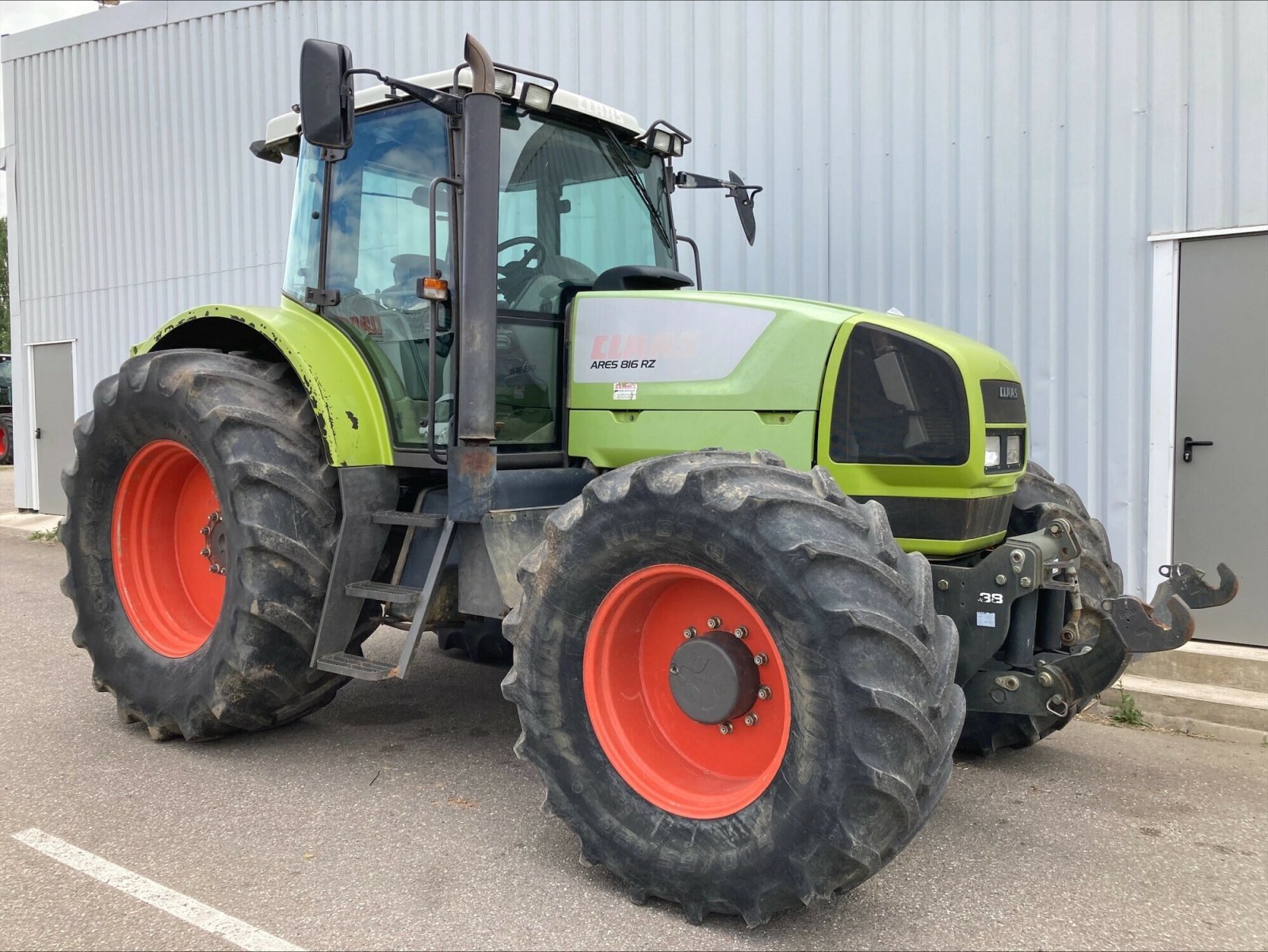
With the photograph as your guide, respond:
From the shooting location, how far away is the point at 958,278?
638 centimetres

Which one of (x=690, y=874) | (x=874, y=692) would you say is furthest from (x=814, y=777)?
(x=690, y=874)

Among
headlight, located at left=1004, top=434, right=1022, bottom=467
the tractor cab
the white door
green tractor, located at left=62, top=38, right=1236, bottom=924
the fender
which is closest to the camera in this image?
green tractor, located at left=62, top=38, right=1236, bottom=924

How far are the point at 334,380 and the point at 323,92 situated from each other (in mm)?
1060

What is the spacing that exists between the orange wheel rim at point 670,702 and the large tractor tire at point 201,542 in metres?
1.37

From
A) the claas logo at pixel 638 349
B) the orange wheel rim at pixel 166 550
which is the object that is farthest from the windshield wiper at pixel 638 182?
the orange wheel rim at pixel 166 550

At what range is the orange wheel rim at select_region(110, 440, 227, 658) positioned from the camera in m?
4.66

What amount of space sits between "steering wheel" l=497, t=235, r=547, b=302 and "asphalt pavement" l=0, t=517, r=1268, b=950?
5.96 feet

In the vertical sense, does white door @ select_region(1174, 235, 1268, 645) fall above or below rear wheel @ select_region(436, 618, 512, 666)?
above

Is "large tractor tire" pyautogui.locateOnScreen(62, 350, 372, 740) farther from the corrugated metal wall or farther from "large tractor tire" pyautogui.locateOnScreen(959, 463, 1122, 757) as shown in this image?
the corrugated metal wall

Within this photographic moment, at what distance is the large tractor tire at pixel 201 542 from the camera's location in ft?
13.1

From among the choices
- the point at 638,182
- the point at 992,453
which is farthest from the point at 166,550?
the point at 992,453

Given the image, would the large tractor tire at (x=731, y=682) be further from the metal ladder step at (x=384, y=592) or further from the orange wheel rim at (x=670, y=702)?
the metal ladder step at (x=384, y=592)

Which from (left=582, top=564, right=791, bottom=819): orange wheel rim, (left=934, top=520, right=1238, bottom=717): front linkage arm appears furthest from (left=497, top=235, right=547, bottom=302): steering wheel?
(left=934, top=520, right=1238, bottom=717): front linkage arm

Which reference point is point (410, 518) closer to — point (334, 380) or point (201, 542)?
point (334, 380)
